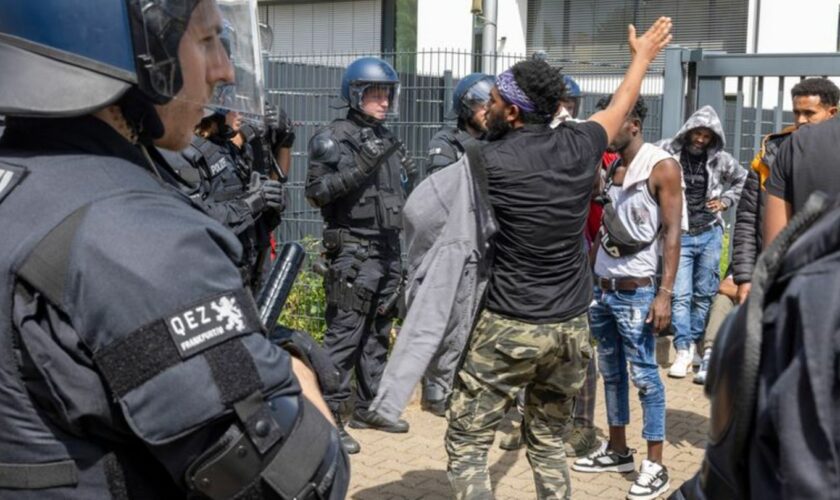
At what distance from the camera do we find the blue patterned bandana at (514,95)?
414cm

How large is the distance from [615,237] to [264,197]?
186cm

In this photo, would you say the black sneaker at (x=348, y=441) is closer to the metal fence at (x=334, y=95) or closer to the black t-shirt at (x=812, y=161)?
the metal fence at (x=334, y=95)

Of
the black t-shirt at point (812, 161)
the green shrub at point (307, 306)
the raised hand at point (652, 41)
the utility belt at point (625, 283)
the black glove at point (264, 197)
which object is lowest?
the green shrub at point (307, 306)

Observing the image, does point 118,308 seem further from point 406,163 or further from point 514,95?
point 406,163

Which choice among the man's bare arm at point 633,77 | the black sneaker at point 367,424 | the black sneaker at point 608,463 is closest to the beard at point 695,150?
the black sneaker at point 608,463

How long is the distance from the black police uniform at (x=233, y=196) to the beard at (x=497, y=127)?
5.47 ft

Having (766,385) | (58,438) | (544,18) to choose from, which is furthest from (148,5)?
(544,18)

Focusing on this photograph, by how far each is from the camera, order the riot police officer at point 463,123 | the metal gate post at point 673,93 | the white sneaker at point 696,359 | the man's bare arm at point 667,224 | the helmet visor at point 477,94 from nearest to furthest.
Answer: the man's bare arm at point 667,224, the riot police officer at point 463,123, the helmet visor at point 477,94, the white sneaker at point 696,359, the metal gate post at point 673,93

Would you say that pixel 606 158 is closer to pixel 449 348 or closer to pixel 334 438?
pixel 449 348

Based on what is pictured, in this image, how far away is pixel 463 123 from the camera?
6809mm

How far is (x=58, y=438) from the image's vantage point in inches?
65.5

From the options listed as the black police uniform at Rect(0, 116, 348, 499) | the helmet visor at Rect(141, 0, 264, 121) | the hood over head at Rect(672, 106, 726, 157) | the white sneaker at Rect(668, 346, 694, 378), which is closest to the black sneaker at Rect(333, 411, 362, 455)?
the white sneaker at Rect(668, 346, 694, 378)

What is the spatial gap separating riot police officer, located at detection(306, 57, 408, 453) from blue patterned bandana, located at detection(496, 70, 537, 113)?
2020 millimetres

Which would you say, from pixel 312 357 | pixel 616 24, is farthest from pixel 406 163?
pixel 616 24
